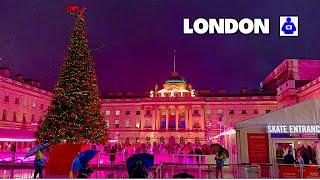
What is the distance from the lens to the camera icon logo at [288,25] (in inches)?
590

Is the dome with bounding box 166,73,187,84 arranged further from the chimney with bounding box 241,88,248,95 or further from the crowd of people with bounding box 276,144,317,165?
the crowd of people with bounding box 276,144,317,165

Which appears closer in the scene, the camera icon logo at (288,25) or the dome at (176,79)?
the camera icon logo at (288,25)

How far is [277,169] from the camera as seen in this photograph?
13672 millimetres

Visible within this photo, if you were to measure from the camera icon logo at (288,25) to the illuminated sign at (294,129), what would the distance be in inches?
142

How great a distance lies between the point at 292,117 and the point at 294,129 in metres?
0.78

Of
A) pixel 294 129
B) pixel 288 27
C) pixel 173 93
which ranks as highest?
pixel 173 93

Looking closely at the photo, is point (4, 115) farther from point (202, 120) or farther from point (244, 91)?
point (244, 91)

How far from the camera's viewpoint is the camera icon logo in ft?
49.2

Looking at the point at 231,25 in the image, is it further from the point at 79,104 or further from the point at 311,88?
the point at 311,88

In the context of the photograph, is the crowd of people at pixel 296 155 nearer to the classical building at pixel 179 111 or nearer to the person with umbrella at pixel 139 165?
the person with umbrella at pixel 139 165

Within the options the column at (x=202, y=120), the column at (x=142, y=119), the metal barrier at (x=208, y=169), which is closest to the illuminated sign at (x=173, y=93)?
the column at (x=202, y=120)

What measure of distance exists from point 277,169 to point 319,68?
44.6 m

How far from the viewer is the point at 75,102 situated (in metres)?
18.3

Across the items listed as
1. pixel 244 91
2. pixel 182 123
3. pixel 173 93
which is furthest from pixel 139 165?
pixel 244 91
